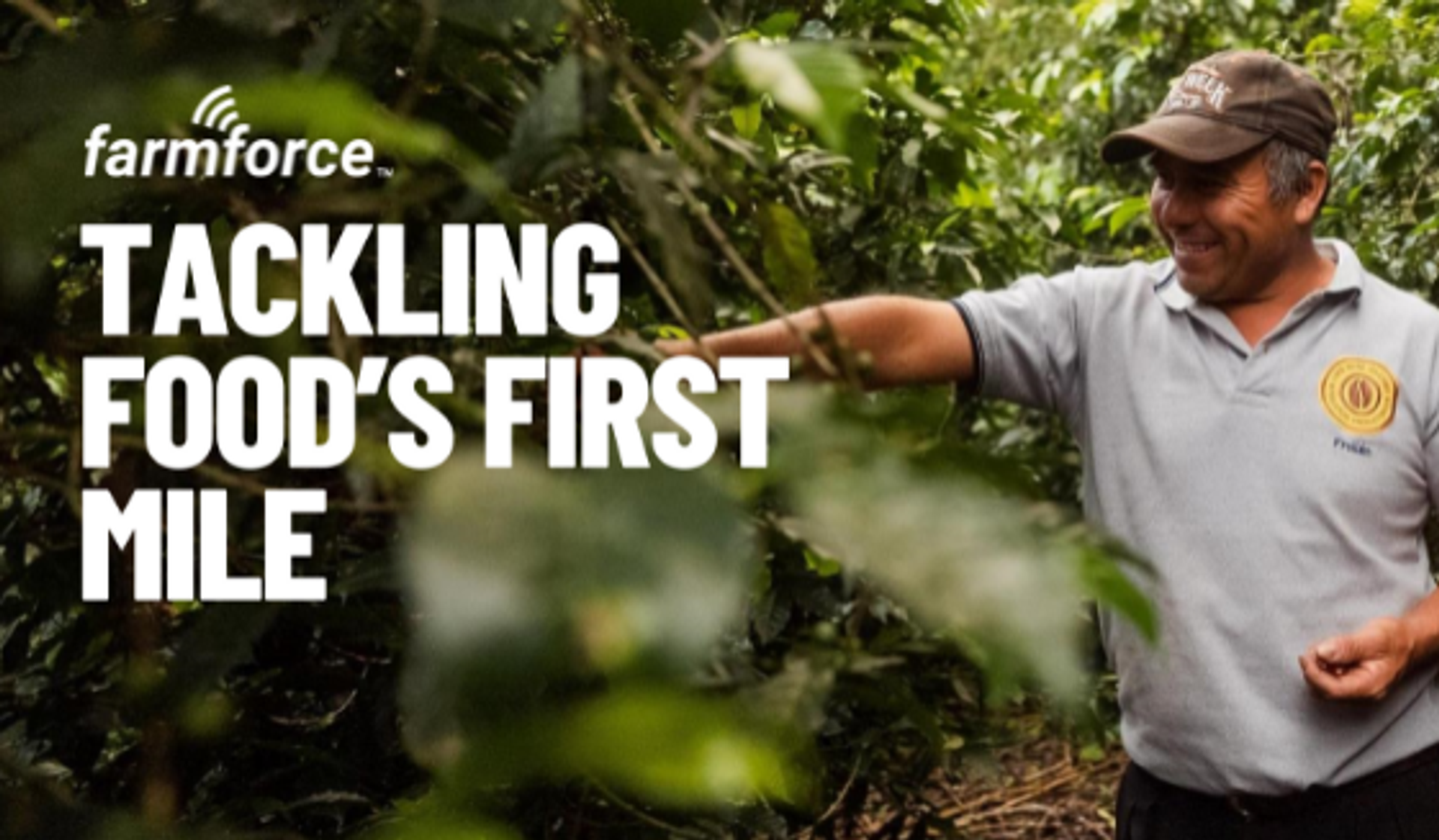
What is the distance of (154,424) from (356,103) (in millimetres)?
266

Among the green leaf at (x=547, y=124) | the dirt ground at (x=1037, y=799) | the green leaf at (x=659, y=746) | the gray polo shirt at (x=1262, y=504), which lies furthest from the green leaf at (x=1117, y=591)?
the dirt ground at (x=1037, y=799)

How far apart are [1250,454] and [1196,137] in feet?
1.17

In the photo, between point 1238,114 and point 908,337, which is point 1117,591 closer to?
point 908,337

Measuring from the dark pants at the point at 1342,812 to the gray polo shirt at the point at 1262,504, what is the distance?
2 cm

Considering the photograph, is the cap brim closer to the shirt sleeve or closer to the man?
the man

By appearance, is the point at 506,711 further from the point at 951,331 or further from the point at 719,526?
the point at 951,331

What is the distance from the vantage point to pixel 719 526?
0.39 meters

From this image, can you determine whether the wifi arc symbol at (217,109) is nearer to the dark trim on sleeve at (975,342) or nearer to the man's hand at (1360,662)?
the dark trim on sleeve at (975,342)

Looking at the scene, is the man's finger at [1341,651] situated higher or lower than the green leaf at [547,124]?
lower

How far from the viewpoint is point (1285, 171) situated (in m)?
1.67

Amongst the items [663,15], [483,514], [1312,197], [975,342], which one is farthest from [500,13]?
[1312,197]

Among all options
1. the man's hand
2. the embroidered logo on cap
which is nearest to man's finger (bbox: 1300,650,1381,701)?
the man's hand

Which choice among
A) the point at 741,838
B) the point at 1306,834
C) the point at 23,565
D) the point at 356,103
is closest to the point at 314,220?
the point at 356,103

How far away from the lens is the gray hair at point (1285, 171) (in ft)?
5.46
